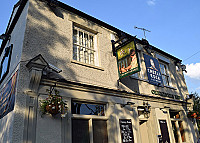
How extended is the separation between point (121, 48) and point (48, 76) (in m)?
3.73

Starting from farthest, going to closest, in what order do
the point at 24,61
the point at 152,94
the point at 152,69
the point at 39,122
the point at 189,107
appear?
the point at 189,107 < the point at 152,69 < the point at 152,94 < the point at 24,61 < the point at 39,122

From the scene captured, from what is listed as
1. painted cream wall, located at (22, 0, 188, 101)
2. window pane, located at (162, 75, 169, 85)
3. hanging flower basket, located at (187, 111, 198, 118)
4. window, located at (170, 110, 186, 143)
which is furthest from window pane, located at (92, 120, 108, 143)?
hanging flower basket, located at (187, 111, 198, 118)

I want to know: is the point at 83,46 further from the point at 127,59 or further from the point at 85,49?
the point at 127,59

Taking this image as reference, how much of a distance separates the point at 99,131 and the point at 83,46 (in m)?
3.58

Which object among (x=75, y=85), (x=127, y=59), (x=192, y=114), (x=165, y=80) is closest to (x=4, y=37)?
(x=75, y=85)

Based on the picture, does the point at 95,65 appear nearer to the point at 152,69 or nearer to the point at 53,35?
the point at 53,35

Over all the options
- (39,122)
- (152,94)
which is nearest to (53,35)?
(39,122)

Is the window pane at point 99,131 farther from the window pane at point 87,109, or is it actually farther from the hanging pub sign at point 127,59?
the hanging pub sign at point 127,59

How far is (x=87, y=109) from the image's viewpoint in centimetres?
652

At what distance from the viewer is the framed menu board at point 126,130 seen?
6.92 metres

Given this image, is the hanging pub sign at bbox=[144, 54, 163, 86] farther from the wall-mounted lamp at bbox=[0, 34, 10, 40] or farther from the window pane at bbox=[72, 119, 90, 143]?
Result: the wall-mounted lamp at bbox=[0, 34, 10, 40]

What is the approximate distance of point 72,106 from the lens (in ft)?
20.2

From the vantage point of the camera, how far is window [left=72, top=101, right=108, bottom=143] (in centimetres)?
584

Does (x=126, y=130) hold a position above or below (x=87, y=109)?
below
